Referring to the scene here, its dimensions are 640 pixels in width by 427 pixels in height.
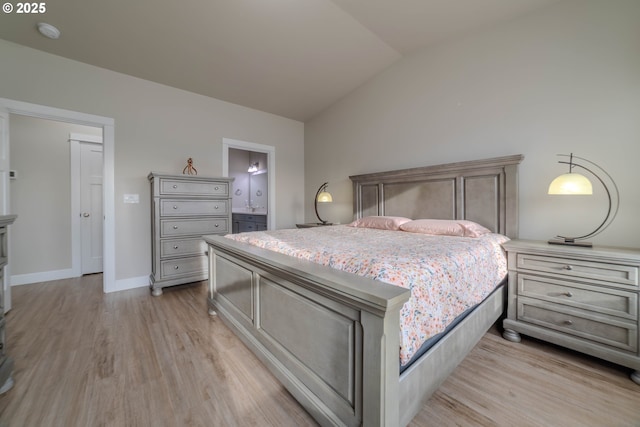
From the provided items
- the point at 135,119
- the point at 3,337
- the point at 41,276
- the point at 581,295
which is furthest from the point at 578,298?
the point at 41,276

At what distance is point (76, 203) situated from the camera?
148 inches

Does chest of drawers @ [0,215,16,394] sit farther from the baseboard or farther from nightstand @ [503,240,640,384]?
nightstand @ [503,240,640,384]

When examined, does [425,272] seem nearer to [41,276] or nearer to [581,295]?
[581,295]

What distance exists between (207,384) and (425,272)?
4.65 ft

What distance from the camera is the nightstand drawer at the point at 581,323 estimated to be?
1592 millimetres

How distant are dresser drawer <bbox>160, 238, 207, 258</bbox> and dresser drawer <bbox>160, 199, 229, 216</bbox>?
0.34 metres

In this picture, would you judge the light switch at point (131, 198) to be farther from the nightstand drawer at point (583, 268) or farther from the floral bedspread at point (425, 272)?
the nightstand drawer at point (583, 268)

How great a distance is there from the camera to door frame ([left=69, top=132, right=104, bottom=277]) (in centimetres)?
373

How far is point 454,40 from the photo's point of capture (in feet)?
9.45

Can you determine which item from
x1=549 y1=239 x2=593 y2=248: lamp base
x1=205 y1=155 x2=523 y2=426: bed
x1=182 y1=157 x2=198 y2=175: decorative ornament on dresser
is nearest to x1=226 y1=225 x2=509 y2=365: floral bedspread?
x1=205 y1=155 x2=523 y2=426: bed

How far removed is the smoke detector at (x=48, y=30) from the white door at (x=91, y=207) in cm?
174

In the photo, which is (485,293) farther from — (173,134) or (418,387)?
(173,134)

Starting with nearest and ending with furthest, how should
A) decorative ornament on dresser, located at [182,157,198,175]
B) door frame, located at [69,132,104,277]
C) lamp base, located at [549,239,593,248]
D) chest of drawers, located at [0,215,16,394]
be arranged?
chest of drawers, located at [0,215,16,394]
lamp base, located at [549,239,593,248]
decorative ornament on dresser, located at [182,157,198,175]
door frame, located at [69,132,104,277]

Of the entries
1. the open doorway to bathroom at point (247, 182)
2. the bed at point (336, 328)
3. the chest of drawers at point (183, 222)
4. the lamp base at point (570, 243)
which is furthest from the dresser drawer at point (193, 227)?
the lamp base at point (570, 243)
